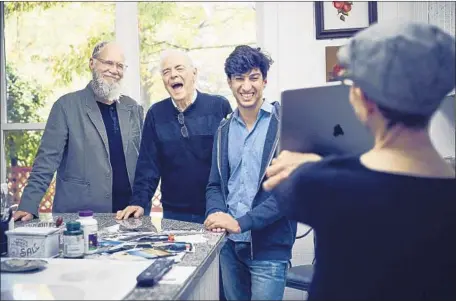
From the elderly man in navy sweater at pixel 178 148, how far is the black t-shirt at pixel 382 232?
1191mm

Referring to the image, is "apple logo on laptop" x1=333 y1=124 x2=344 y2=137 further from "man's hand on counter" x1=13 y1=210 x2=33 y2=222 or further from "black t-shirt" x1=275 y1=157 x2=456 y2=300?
"man's hand on counter" x1=13 y1=210 x2=33 y2=222

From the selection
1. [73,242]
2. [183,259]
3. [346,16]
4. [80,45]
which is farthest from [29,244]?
[80,45]

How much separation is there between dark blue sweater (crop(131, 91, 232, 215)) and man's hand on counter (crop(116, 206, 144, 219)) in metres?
0.05

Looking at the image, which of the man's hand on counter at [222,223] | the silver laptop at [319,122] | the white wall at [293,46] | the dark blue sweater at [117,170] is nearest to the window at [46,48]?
the white wall at [293,46]

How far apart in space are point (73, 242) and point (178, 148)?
0.77 m

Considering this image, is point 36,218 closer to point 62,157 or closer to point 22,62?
point 62,157

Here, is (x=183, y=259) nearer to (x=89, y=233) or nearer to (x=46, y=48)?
(x=89, y=233)

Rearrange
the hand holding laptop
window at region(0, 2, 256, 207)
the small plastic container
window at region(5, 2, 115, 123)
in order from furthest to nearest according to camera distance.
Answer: window at region(5, 2, 115, 123) → window at region(0, 2, 256, 207) → the small plastic container → the hand holding laptop

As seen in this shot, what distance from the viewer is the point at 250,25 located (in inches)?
126

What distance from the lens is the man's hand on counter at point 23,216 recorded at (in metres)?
1.92

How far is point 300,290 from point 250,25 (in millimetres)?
1689

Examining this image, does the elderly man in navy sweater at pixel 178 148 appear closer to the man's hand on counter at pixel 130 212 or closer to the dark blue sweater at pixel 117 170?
the man's hand on counter at pixel 130 212

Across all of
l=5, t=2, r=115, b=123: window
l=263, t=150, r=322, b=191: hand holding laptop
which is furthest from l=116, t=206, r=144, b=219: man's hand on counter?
l=5, t=2, r=115, b=123: window

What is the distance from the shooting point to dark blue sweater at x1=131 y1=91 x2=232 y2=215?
2057mm
